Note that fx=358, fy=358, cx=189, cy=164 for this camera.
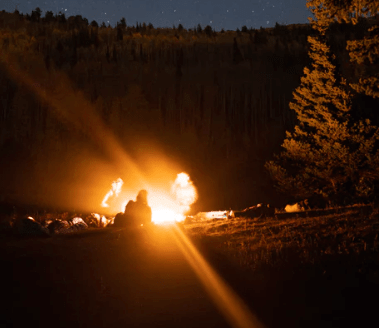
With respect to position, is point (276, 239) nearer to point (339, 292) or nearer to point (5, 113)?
point (339, 292)

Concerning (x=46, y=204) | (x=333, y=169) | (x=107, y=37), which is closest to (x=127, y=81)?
(x=107, y=37)

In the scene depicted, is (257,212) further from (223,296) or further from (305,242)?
(223,296)

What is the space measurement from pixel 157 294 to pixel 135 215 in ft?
32.5

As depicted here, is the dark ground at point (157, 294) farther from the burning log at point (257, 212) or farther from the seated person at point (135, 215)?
the seated person at point (135, 215)

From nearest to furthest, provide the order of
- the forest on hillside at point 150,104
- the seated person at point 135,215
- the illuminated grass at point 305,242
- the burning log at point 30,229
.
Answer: the illuminated grass at point 305,242
the burning log at point 30,229
the seated person at point 135,215
the forest on hillside at point 150,104

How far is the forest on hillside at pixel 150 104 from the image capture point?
46781 mm

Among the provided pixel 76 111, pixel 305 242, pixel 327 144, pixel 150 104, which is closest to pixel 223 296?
pixel 305 242

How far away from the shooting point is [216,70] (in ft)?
242

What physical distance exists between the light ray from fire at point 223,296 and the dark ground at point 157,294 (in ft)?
0.42

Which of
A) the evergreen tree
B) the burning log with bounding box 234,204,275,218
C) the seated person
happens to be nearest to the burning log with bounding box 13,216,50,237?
the seated person

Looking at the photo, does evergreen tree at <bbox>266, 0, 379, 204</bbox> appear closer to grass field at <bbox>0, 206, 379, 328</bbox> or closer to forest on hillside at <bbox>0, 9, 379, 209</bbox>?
grass field at <bbox>0, 206, 379, 328</bbox>

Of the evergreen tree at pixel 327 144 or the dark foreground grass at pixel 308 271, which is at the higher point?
the evergreen tree at pixel 327 144

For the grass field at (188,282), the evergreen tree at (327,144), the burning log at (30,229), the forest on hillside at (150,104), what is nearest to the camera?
the grass field at (188,282)

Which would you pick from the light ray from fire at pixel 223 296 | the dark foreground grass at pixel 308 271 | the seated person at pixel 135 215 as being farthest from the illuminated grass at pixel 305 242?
the seated person at pixel 135 215
